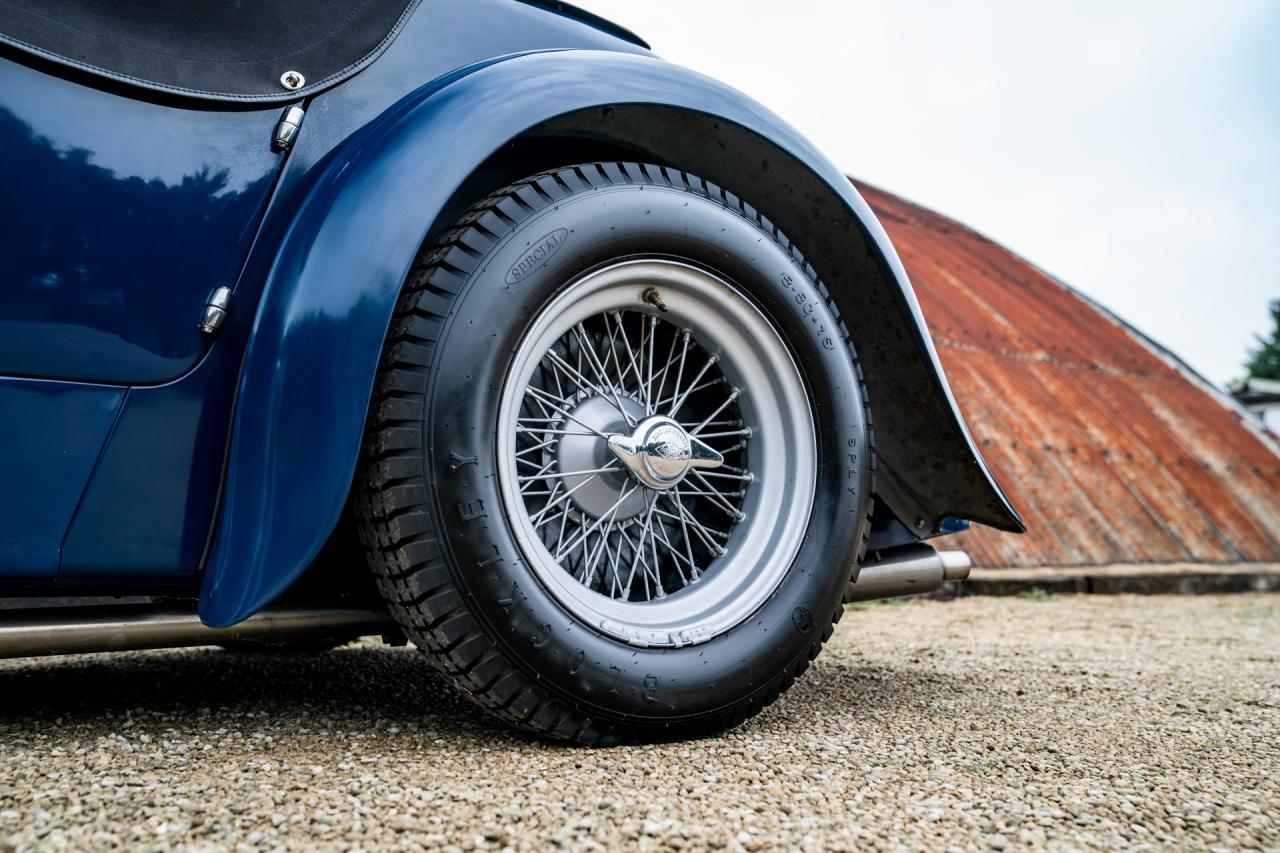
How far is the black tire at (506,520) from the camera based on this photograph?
53.5 inches

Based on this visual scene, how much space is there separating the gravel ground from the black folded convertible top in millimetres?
1010

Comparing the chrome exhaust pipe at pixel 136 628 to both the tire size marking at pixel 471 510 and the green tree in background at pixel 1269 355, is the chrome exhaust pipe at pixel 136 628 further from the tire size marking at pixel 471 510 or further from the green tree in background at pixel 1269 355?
the green tree in background at pixel 1269 355

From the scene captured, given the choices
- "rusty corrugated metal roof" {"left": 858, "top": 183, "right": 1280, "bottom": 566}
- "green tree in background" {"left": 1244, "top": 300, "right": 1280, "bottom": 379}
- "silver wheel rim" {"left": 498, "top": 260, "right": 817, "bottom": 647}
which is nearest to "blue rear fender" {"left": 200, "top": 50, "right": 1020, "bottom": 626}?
Answer: "silver wheel rim" {"left": 498, "top": 260, "right": 817, "bottom": 647}

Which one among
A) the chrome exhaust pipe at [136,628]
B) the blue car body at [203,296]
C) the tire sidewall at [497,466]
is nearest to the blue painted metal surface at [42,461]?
the blue car body at [203,296]

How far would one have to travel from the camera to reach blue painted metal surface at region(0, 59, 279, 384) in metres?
1.29

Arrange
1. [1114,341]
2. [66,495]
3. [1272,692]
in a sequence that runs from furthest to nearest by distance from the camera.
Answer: [1114,341] < [1272,692] < [66,495]

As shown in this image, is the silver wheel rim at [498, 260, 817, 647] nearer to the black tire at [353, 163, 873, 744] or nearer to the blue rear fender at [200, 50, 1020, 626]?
the black tire at [353, 163, 873, 744]

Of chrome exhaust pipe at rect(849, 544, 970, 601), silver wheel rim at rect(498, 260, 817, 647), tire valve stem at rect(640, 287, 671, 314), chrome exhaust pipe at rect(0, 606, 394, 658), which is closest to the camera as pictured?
chrome exhaust pipe at rect(0, 606, 394, 658)

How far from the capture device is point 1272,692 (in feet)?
7.35

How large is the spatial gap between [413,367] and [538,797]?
633 mm

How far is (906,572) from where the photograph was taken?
199cm

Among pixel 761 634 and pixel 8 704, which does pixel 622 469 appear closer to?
pixel 761 634

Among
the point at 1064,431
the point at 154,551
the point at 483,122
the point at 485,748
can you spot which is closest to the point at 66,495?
the point at 154,551

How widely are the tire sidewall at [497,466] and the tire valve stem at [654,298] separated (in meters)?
0.07
